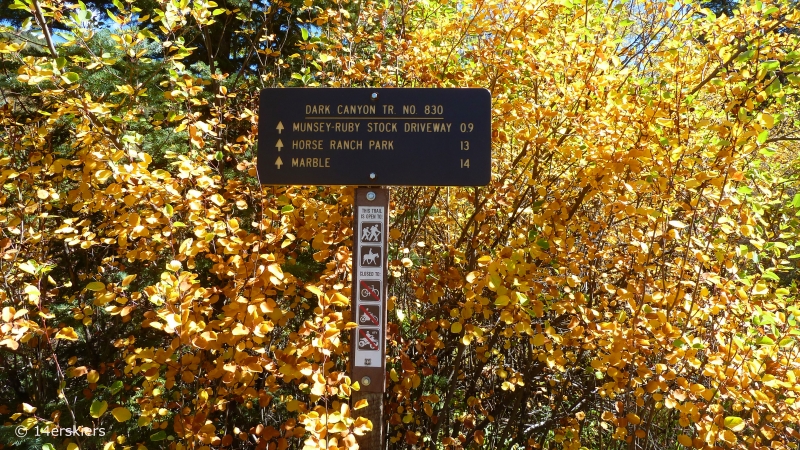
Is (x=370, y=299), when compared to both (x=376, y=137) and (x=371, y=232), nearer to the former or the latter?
(x=371, y=232)

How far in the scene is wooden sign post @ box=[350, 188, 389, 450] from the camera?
1.70 metres

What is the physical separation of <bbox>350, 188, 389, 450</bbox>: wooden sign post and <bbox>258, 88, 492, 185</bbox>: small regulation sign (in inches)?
4.1

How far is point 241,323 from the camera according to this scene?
1.79 metres

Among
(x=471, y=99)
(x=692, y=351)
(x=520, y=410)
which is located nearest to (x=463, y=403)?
(x=520, y=410)

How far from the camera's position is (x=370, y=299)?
5.62 feet

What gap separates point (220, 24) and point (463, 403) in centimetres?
335

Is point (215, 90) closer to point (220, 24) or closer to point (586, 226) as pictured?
point (220, 24)

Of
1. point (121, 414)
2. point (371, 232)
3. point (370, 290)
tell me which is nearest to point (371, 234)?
point (371, 232)

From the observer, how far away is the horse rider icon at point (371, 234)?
68.4 inches

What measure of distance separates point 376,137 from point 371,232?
335 millimetres

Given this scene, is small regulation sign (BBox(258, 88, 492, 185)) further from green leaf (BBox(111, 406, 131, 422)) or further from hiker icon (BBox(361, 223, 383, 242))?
green leaf (BBox(111, 406, 131, 422))

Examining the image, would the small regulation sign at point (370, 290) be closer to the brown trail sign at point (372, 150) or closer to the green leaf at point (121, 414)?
the brown trail sign at point (372, 150)

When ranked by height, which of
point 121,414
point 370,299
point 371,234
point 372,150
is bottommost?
point 121,414

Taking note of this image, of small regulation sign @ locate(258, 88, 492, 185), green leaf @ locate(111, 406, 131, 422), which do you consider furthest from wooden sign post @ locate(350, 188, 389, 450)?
green leaf @ locate(111, 406, 131, 422)
